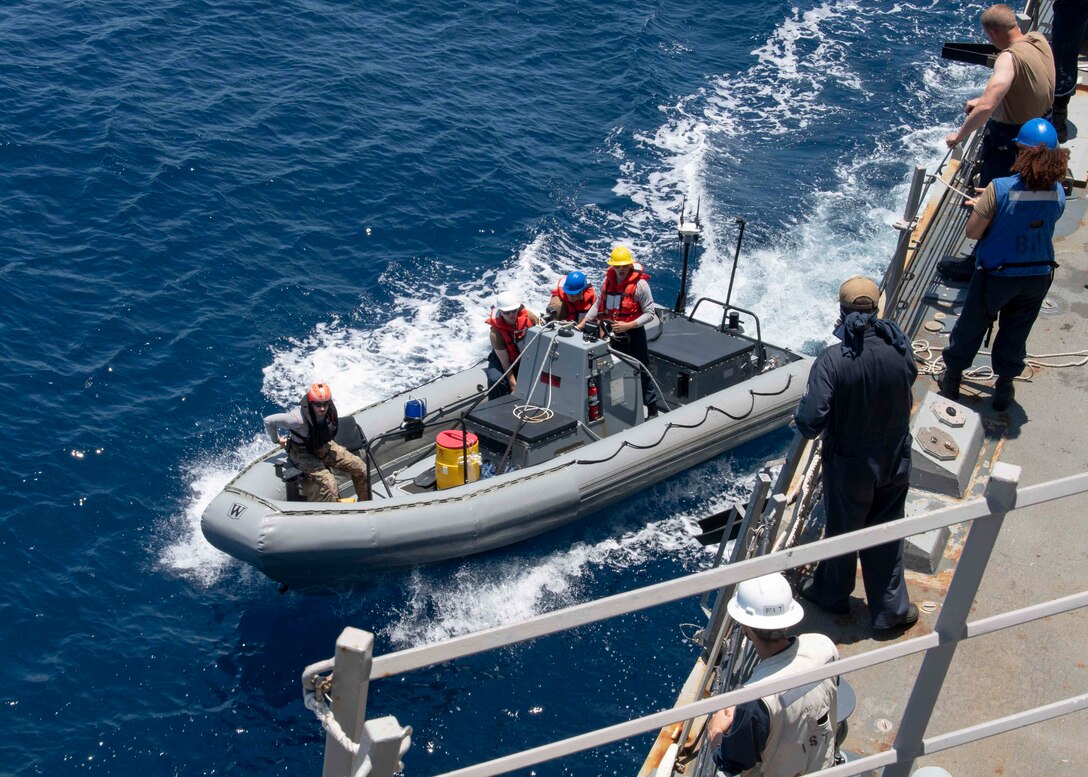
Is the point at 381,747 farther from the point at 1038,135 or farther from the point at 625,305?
the point at 625,305

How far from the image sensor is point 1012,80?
23.3 ft

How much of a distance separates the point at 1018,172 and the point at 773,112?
1433 cm

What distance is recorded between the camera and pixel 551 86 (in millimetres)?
20531

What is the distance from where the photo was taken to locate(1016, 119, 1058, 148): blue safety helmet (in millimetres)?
5895

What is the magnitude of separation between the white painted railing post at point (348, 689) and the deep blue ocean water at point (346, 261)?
641cm

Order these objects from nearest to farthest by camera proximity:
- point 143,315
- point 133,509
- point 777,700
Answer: point 777,700
point 133,509
point 143,315

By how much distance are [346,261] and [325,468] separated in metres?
5.88

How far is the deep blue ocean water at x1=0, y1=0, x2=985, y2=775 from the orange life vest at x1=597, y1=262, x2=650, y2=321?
1853 mm

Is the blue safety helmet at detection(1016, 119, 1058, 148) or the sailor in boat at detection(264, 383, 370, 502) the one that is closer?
the blue safety helmet at detection(1016, 119, 1058, 148)

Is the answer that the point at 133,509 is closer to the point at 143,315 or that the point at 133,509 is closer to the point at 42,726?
the point at 42,726

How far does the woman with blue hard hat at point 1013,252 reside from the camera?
5.92m

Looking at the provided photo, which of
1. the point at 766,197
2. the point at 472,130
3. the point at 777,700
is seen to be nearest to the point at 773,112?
the point at 766,197

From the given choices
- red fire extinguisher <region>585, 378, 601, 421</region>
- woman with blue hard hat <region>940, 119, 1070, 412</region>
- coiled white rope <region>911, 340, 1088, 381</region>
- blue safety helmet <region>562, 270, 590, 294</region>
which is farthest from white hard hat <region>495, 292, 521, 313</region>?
woman with blue hard hat <region>940, 119, 1070, 412</region>

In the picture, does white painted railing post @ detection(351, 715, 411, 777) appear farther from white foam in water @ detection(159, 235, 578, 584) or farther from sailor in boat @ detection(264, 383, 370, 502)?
white foam in water @ detection(159, 235, 578, 584)
